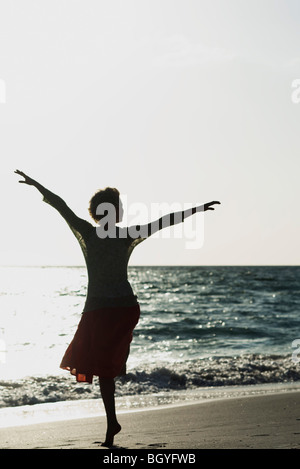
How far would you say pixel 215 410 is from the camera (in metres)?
7.98

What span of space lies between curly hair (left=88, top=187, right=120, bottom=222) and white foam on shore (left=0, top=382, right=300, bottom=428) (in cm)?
329

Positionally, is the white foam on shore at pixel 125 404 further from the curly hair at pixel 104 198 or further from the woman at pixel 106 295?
the curly hair at pixel 104 198

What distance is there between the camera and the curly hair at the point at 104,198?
16.4 ft

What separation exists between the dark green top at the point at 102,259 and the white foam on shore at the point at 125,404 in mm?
3028

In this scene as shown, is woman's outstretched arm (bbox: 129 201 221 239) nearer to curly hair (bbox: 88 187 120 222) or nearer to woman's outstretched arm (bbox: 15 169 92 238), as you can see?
curly hair (bbox: 88 187 120 222)

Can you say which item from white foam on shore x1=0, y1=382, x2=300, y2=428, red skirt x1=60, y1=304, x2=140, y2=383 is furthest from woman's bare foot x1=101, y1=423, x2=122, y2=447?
white foam on shore x1=0, y1=382, x2=300, y2=428

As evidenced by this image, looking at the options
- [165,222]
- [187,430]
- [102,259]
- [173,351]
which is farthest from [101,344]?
[173,351]

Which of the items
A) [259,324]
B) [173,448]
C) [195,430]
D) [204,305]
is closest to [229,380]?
[195,430]

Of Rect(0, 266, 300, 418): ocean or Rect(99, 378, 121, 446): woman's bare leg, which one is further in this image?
Rect(0, 266, 300, 418): ocean

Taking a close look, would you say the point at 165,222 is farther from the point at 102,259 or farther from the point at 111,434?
the point at 111,434

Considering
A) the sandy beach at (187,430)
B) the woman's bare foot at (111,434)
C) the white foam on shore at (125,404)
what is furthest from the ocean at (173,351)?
the woman's bare foot at (111,434)

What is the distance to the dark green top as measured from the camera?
15.9 ft
